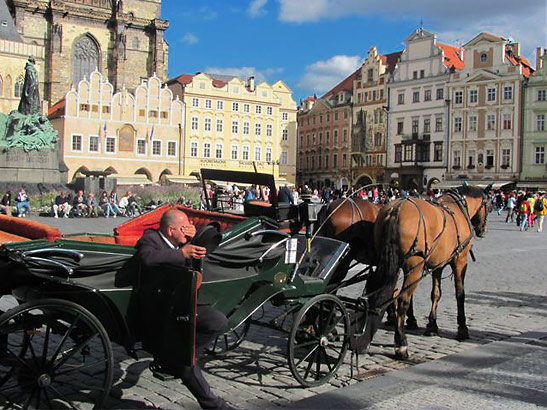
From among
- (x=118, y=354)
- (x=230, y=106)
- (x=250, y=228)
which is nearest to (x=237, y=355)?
(x=118, y=354)

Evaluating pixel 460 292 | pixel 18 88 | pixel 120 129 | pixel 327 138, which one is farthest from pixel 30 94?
pixel 327 138

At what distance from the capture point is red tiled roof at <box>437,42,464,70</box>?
59125 millimetres

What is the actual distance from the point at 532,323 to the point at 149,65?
63.2 metres

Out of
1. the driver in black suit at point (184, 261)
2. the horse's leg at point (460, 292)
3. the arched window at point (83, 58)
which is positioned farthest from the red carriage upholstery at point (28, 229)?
the arched window at point (83, 58)

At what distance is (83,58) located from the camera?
6378cm

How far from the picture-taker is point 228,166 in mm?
61031

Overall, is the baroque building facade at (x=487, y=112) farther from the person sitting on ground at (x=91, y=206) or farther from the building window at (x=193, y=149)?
the person sitting on ground at (x=91, y=206)

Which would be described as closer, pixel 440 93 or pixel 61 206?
pixel 61 206

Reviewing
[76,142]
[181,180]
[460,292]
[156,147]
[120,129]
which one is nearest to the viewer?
[460,292]

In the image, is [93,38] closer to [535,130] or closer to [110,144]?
[110,144]

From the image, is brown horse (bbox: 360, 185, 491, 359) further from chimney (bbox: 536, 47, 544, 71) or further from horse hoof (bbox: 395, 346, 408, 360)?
chimney (bbox: 536, 47, 544, 71)

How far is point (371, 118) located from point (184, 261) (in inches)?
2530

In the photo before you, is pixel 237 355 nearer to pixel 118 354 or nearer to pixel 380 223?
pixel 118 354

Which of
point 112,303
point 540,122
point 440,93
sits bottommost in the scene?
point 112,303
